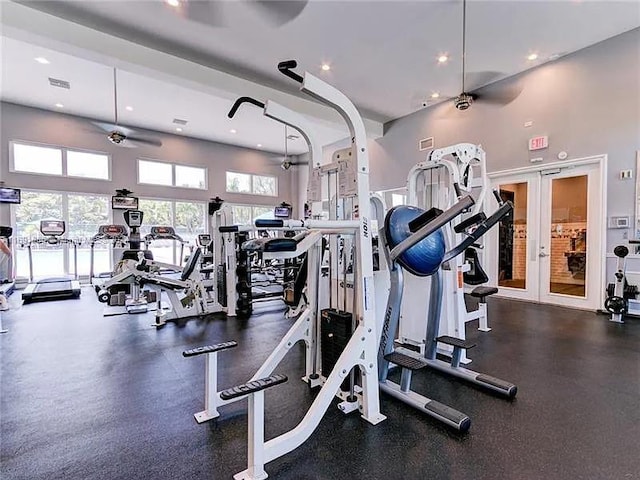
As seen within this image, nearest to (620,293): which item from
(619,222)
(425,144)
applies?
(619,222)

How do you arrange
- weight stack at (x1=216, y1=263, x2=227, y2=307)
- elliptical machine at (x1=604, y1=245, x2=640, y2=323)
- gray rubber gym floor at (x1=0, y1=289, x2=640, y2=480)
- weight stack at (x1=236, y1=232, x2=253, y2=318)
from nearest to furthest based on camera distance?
gray rubber gym floor at (x1=0, y1=289, x2=640, y2=480) < elliptical machine at (x1=604, y1=245, x2=640, y2=323) < weight stack at (x1=236, y1=232, x2=253, y2=318) < weight stack at (x1=216, y1=263, x2=227, y2=307)

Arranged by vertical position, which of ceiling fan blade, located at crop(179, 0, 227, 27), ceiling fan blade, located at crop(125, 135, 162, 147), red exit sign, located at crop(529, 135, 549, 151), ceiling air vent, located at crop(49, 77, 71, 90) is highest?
ceiling air vent, located at crop(49, 77, 71, 90)

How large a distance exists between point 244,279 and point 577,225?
18.2ft

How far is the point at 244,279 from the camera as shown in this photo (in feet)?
17.0

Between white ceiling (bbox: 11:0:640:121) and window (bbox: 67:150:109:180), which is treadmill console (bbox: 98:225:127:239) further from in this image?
white ceiling (bbox: 11:0:640:121)

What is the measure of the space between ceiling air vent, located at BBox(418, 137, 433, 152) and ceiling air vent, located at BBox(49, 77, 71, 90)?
7555 mm

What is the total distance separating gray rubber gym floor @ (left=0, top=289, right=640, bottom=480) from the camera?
5.73ft

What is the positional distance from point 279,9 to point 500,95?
14.8ft

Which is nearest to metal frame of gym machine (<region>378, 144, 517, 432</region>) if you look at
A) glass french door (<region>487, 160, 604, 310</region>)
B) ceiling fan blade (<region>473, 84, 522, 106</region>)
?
glass french door (<region>487, 160, 604, 310</region>)

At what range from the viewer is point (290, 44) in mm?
5074

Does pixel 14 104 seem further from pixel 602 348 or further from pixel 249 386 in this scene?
pixel 602 348

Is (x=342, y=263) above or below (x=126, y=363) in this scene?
above

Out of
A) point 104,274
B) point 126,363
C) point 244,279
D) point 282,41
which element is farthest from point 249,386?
point 104,274

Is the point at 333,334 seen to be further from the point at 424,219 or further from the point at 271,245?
the point at 424,219
